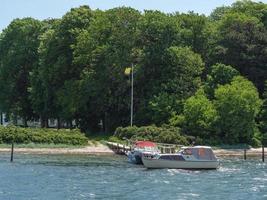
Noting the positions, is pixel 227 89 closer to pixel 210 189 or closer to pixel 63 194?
pixel 210 189

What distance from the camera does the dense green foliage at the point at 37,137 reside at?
3329 inches

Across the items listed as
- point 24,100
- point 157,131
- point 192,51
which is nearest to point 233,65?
point 192,51

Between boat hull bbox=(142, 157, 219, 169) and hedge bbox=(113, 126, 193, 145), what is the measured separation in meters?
18.7

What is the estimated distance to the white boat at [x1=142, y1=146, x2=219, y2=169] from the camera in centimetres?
6475

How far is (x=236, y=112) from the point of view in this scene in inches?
3465

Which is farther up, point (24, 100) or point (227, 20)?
point (227, 20)

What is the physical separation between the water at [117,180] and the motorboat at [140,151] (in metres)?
1.19

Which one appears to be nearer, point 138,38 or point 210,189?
point 210,189

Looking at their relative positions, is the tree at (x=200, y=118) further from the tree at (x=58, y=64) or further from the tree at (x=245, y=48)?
the tree at (x=58, y=64)

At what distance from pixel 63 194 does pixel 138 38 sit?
188 feet

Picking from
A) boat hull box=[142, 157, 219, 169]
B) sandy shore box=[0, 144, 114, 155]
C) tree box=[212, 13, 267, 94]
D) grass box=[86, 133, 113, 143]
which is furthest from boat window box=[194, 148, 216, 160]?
tree box=[212, 13, 267, 94]

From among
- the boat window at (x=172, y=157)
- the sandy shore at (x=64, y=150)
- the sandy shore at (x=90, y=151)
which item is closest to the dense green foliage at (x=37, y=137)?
the sandy shore at (x=90, y=151)

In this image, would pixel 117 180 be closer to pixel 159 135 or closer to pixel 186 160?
pixel 186 160

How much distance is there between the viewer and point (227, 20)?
104 meters
